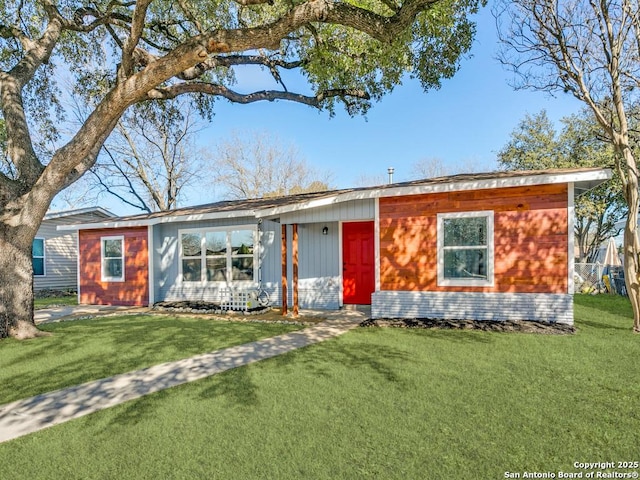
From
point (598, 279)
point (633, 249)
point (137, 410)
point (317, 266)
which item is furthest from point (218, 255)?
point (598, 279)

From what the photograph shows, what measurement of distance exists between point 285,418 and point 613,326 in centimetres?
693

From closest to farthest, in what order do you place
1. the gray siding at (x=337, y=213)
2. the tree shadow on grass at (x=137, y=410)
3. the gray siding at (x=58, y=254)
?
the tree shadow on grass at (x=137, y=410) → the gray siding at (x=337, y=213) → the gray siding at (x=58, y=254)

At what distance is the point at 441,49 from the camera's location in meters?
8.93

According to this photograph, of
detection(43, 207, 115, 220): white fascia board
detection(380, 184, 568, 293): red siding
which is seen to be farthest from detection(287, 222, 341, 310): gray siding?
detection(43, 207, 115, 220): white fascia board

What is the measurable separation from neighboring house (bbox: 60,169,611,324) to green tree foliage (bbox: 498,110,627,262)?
11.7 meters

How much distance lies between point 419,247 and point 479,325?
1.91 m

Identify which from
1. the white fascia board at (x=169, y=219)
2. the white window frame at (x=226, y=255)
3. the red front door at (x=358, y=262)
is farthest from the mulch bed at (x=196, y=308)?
the white fascia board at (x=169, y=219)

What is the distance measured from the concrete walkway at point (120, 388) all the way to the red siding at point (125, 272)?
7294 mm

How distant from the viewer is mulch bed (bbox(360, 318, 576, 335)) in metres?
6.62

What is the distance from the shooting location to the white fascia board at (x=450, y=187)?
662cm

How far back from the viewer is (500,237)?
7348mm

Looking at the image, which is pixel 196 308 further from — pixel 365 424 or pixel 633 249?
pixel 633 249

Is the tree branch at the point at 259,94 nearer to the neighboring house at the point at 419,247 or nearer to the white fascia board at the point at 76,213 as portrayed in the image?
the neighboring house at the point at 419,247

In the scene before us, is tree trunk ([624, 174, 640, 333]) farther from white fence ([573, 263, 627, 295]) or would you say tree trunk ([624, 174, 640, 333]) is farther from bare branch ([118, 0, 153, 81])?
bare branch ([118, 0, 153, 81])
